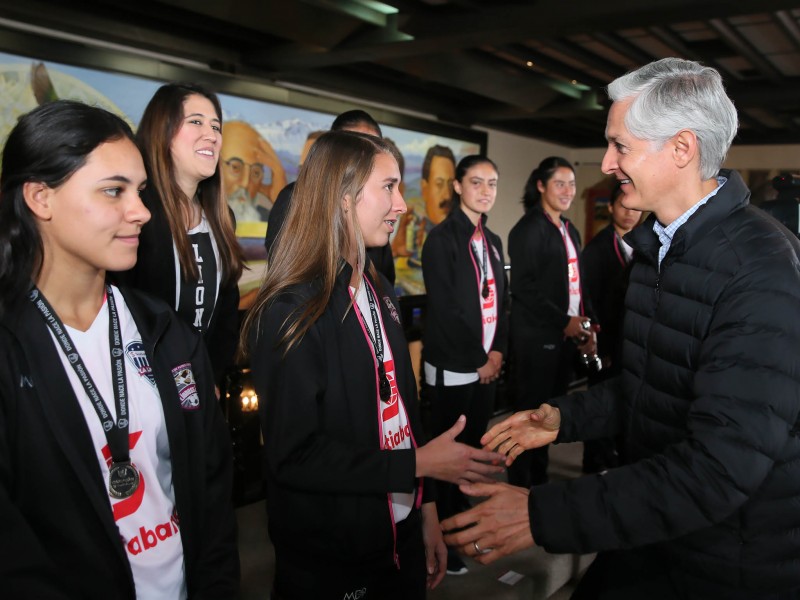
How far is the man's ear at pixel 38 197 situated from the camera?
1.19 m

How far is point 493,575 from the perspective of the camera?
2.93 meters

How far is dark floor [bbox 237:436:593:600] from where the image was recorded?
2793mm

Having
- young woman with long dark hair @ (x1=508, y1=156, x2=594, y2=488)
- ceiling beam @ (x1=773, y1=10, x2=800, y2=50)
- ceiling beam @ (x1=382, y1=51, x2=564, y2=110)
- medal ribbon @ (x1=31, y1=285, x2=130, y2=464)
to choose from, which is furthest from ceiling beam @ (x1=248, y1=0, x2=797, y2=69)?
medal ribbon @ (x1=31, y1=285, x2=130, y2=464)

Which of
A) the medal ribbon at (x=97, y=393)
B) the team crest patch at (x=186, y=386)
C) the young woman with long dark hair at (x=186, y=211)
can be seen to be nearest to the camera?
the medal ribbon at (x=97, y=393)

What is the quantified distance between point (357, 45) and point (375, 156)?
118 inches

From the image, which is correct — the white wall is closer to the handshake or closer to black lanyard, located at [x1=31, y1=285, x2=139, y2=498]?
the handshake

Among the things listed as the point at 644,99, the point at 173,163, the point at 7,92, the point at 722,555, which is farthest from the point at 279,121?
the point at 722,555

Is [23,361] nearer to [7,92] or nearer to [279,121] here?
[7,92]

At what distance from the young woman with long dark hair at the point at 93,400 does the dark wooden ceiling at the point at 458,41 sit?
2.57 meters

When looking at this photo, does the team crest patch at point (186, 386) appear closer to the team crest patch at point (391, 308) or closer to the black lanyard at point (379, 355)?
the black lanyard at point (379, 355)

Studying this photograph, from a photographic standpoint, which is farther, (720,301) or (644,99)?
(644,99)

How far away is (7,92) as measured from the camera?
3217 mm

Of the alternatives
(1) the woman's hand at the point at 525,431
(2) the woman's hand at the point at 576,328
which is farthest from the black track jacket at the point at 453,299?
(1) the woman's hand at the point at 525,431

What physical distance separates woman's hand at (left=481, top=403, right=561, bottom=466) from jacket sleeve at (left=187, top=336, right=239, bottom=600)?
26.2 inches
